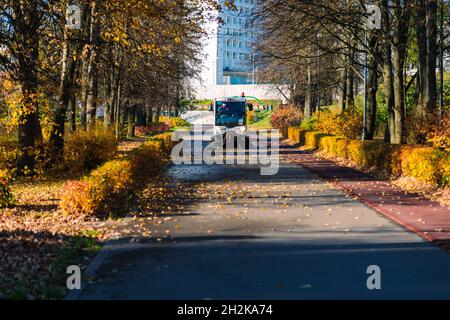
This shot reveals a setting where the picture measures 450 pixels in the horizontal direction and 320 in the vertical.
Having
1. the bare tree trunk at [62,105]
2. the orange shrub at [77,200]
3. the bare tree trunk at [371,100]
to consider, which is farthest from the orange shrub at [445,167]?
the bare tree trunk at [371,100]

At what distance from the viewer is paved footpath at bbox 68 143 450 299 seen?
25.0ft

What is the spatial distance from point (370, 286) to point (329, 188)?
458 inches

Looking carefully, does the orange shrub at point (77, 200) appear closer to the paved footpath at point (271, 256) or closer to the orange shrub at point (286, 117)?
the paved footpath at point (271, 256)

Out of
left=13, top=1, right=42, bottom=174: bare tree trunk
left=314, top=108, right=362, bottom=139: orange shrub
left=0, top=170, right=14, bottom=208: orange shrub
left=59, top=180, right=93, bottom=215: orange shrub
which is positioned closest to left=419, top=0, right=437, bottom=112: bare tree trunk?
left=13, top=1, right=42, bottom=174: bare tree trunk

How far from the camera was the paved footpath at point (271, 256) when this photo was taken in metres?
7.61

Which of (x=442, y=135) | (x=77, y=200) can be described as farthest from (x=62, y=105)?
(x=442, y=135)

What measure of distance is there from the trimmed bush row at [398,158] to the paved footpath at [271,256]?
2.55m

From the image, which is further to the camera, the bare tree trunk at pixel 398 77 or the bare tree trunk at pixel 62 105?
the bare tree trunk at pixel 398 77

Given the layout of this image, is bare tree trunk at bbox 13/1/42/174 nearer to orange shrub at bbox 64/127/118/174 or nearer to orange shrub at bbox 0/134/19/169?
orange shrub at bbox 0/134/19/169

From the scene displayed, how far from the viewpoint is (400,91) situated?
25109mm

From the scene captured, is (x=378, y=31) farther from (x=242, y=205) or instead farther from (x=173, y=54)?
(x=173, y=54)

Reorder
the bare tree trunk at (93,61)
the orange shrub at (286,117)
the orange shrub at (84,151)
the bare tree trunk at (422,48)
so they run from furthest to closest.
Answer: the orange shrub at (286,117)
the orange shrub at (84,151)
the bare tree trunk at (422,48)
the bare tree trunk at (93,61)

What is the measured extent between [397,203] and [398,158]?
5.95m

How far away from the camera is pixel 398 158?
21.2m
